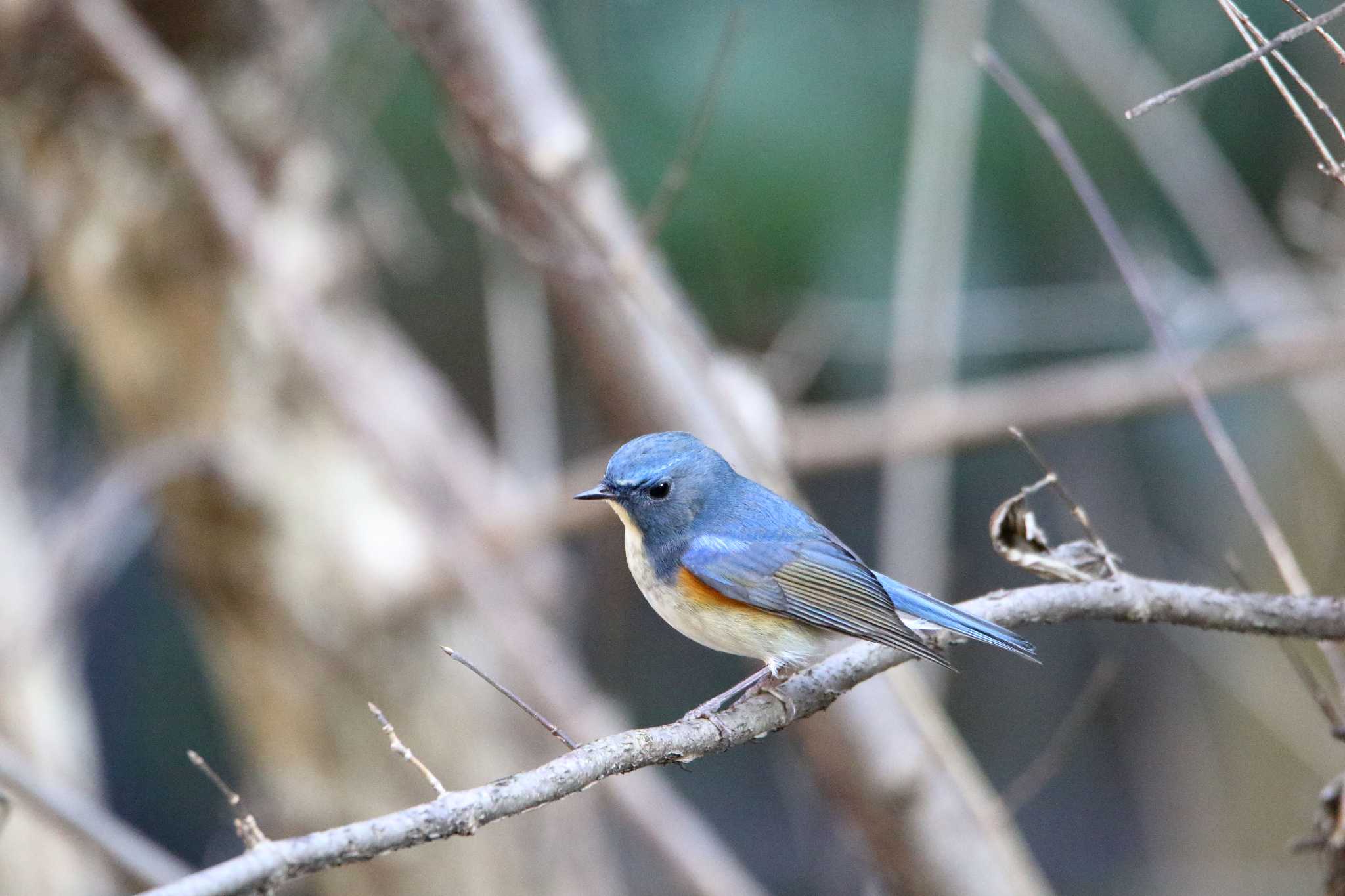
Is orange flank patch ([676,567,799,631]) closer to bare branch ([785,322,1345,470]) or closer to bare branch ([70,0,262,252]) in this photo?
bare branch ([785,322,1345,470])

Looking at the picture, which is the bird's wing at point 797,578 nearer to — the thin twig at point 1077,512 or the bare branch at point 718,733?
the bare branch at point 718,733

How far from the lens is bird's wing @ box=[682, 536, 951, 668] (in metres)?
2.29

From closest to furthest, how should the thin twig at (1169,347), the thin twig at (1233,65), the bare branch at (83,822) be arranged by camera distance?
the thin twig at (1233,65) < the thin twig at (1169,347) < the bare branch at (83,822)

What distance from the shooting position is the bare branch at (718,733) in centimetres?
125

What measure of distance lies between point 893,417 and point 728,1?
2.47m

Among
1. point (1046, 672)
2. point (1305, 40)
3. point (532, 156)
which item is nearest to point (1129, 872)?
point (1046, 672)

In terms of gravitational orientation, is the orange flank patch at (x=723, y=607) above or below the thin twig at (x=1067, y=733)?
above

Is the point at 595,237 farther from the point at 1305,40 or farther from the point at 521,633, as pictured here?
the point at 1305,40

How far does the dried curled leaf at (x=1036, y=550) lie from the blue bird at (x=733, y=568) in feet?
0.62

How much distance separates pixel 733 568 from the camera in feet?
7.92

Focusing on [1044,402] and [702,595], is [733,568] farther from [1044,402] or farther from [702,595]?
[1044,402]

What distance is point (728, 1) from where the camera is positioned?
558 cm

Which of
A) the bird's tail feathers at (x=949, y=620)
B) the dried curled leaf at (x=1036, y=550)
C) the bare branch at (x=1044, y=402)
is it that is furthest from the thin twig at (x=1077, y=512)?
the bare branch at (x=1044, y=402)

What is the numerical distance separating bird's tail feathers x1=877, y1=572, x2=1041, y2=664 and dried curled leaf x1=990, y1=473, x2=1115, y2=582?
0.12 m
